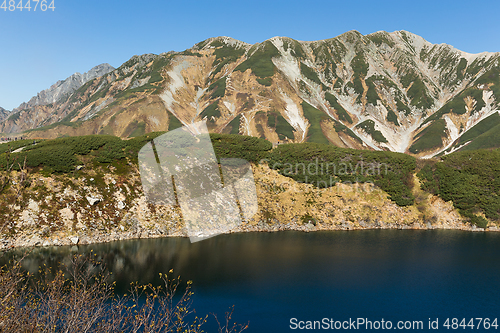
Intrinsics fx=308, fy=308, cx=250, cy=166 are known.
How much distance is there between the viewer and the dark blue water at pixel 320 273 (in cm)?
2233

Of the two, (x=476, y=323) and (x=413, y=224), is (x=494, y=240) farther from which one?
(x=476, y=323)

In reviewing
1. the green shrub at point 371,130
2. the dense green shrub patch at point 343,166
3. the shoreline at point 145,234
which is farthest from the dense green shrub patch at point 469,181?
the green shrub at point 371,130

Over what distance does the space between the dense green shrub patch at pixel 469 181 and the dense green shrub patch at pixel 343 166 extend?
12.9 feet

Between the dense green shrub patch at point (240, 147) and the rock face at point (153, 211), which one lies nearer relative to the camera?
the rock face at point (153, 211)

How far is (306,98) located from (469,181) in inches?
4687

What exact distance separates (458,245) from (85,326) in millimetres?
43168

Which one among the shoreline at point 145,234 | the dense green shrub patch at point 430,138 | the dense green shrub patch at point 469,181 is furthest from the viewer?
the dense green shrub patch at point 430,138

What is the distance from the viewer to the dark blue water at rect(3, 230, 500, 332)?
2233 centimetres

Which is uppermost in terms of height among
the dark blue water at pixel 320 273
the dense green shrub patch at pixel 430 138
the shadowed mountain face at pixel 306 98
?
the shadowed mountain face at pixel 306 98

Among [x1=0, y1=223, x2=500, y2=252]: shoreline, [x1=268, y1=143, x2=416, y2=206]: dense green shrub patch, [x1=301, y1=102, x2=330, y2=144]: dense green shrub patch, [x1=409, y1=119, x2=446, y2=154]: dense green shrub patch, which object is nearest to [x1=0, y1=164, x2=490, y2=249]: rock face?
[x1=0, y1=223, x2=500, y2=252]: shoreline

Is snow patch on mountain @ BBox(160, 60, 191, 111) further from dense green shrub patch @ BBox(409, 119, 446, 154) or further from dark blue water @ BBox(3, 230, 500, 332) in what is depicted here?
dark blue water @ BBox(3, 230, 500, 332)

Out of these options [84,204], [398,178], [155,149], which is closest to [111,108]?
[155,149]

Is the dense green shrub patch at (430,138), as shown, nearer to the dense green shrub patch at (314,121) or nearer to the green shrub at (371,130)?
the green shrub at (371,130)

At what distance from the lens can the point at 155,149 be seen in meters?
54.3
